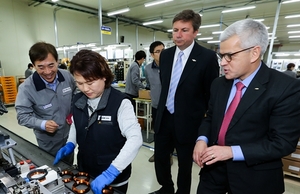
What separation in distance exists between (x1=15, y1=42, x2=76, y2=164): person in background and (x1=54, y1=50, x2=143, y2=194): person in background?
0.42 metres

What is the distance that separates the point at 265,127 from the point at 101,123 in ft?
2.74

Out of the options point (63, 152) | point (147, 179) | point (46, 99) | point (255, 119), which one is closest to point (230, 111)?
point (255, 119)

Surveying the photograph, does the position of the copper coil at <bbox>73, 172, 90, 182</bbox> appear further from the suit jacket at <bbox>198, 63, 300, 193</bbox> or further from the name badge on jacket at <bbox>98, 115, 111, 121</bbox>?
the suit jacket at <bbox>198, 63, 300, 193</bbox>

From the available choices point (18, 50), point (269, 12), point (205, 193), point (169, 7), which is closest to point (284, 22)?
point (269, 12)

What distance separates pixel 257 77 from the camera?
2.94 ft

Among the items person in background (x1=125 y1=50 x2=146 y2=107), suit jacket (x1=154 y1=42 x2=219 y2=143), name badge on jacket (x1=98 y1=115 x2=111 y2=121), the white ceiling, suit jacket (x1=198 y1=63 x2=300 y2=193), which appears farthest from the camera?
the white ceiling

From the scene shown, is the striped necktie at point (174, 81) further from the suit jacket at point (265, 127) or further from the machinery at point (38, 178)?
the machinery at point (38, 178)

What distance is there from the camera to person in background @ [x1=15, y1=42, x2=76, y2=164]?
124cm

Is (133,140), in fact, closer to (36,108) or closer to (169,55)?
(36,108)

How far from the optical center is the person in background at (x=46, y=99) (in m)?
1.24

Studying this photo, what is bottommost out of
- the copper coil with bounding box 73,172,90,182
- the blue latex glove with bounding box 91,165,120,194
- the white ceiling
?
the copper coil with bounding box 73,172,90,182

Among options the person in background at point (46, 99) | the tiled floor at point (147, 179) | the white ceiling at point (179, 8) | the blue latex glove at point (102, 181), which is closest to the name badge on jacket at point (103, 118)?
the blue latex glove at point (102, 181)

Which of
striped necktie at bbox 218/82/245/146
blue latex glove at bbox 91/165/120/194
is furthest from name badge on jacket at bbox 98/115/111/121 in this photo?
striped necktie at bbox 218/82/245/146

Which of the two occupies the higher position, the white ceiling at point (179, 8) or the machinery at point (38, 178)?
the white ceiling at point (179, 8)
